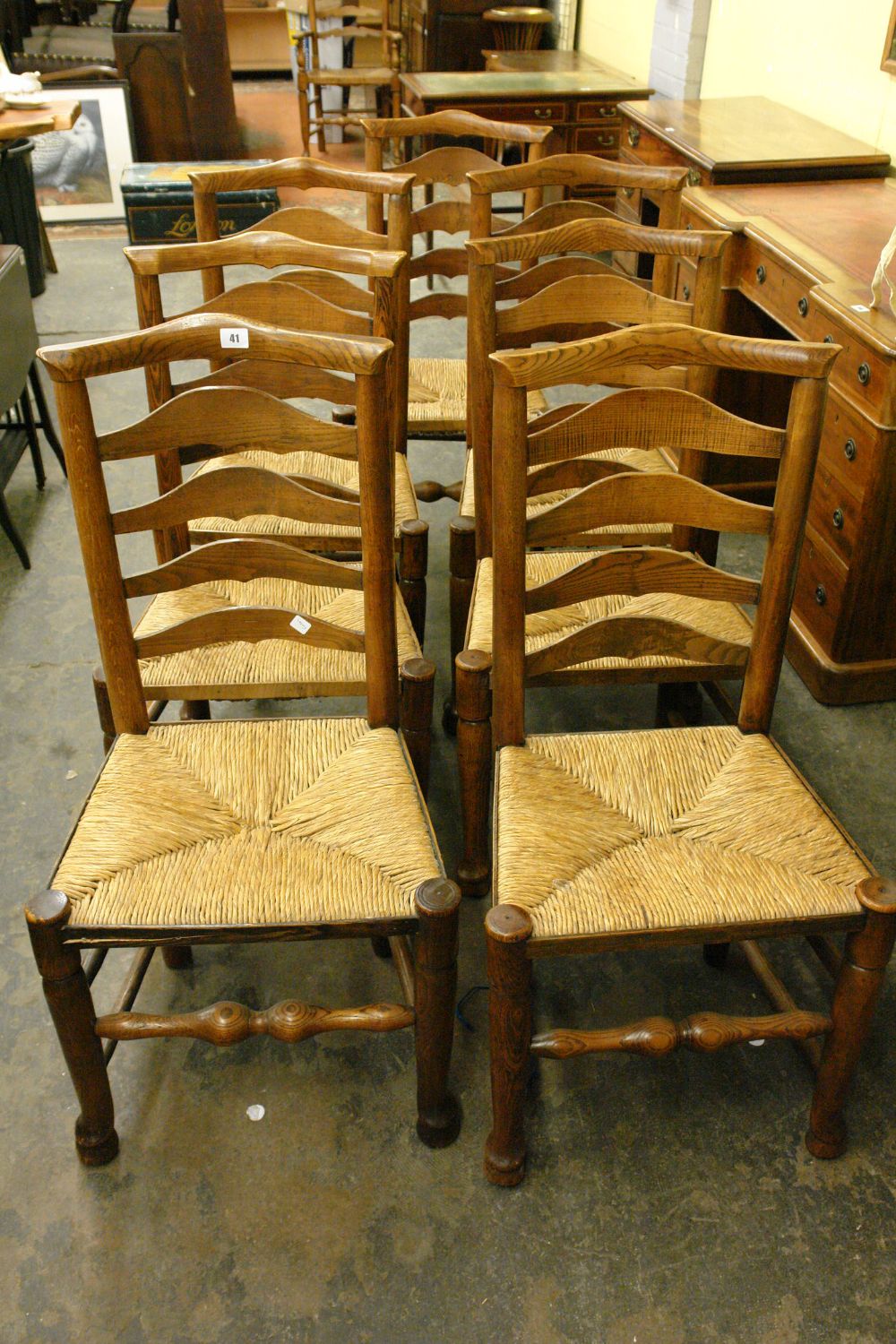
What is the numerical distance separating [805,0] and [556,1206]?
3.37m

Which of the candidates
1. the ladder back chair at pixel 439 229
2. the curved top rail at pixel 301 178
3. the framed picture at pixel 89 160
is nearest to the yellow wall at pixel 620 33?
the framed picture at pixel 89 160

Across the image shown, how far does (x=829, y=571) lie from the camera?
7.75ft

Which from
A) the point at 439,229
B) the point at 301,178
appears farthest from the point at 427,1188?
the point at 439,229

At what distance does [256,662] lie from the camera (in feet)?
5.67

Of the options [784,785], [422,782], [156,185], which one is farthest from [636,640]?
[156,185]

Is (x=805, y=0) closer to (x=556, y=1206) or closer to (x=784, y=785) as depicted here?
(x=784, y=785)

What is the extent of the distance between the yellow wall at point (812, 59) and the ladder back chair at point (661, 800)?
6.71 ft

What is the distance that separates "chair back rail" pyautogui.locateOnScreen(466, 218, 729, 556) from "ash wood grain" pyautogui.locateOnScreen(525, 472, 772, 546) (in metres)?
0.27

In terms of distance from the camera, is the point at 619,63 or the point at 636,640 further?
the point at 619,63

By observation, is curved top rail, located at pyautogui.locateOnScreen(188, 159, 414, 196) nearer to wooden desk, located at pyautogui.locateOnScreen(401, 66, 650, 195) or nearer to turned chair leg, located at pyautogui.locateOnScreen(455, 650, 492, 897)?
turned chair leg, located at pyautogui.locateOnScreen(455, 650, 492, 897)

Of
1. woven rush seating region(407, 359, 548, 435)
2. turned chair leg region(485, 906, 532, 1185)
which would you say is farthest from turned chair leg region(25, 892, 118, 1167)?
woven rush seating region(407, 359, 548, 435)

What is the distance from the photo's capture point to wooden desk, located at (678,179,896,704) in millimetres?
2121

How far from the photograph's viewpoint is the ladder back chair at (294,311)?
156cm

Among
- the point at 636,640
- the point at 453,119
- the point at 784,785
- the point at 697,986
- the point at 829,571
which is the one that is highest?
the point at 453,119
